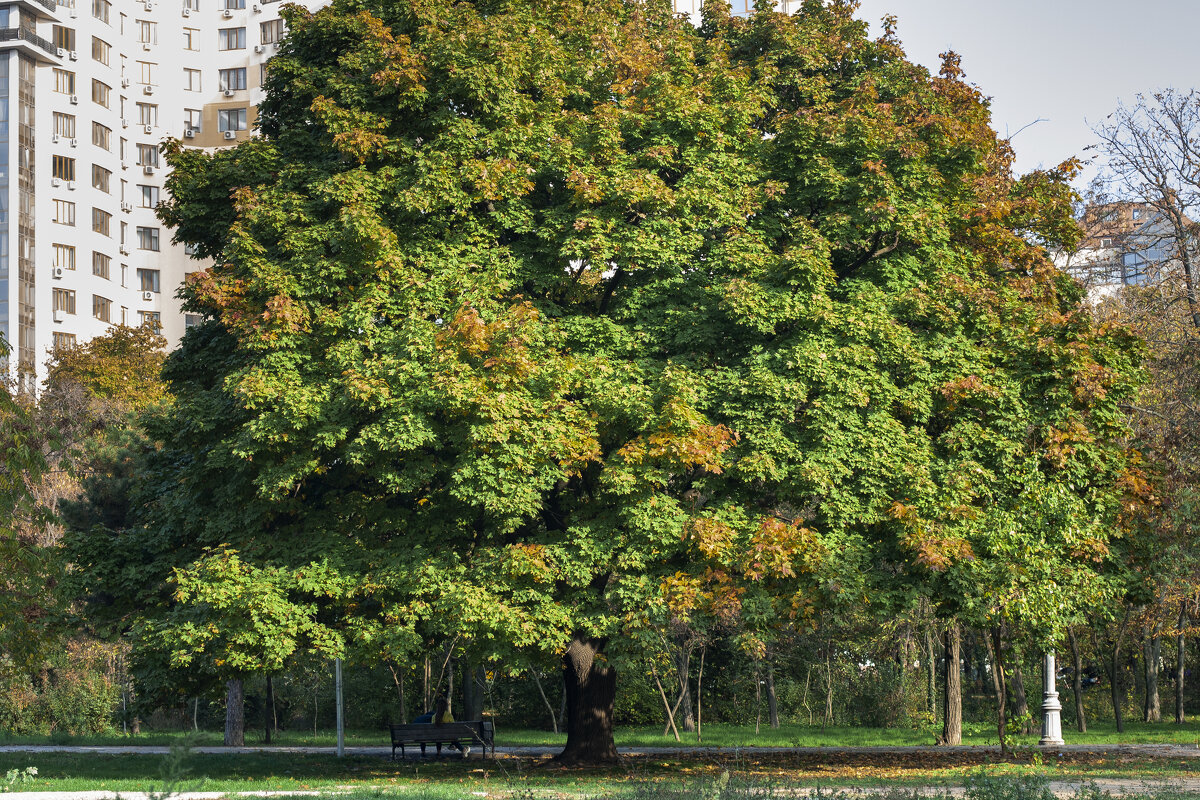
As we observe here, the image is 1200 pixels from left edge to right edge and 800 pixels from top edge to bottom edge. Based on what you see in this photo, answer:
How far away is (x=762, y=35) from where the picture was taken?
71.0 ft

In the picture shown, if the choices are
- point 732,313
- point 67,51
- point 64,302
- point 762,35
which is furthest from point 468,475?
point 67,51

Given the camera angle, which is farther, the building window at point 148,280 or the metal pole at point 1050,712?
the building window at point 148,280

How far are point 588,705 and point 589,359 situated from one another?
665 centimetres

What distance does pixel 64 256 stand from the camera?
60531 millimetres

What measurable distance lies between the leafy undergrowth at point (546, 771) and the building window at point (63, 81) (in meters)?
49.4

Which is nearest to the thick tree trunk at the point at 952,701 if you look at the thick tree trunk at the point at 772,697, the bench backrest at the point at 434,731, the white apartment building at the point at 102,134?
the thick tree trunk at the point at 772,697

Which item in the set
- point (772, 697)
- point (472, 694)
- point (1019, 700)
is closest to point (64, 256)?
point (472, 694)

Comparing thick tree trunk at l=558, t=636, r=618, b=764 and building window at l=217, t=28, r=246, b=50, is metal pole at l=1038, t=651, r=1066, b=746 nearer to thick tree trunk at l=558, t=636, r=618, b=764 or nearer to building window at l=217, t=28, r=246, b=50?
thick tree trunk at l=558, t=636, r=618, b=764

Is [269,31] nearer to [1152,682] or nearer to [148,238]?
[148,238]

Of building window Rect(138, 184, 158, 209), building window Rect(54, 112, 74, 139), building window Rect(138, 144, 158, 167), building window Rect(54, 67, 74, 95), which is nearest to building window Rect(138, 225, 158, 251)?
building window Rect(138, 184, 158, 209)

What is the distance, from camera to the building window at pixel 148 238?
66.6 metres

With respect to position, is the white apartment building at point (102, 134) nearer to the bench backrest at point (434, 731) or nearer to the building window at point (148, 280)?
the building window at point (148, 280)

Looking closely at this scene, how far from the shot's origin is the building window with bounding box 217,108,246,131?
6744cm

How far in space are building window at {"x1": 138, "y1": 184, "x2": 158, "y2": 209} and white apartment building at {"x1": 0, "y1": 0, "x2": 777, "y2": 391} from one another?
0.07m
